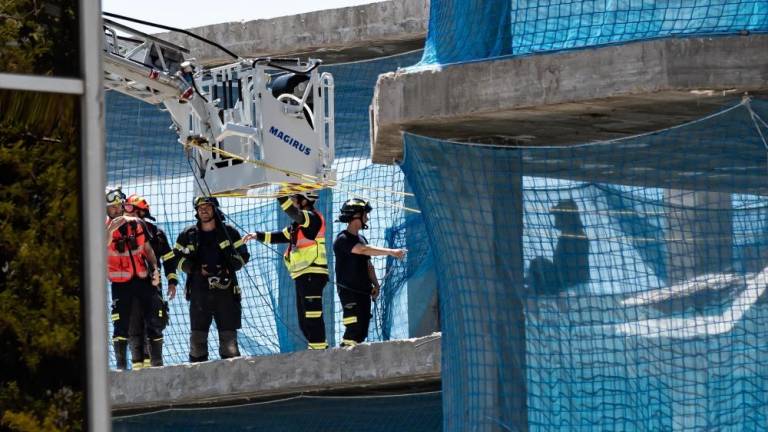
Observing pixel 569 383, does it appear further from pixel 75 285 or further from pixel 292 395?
pixel 292 395

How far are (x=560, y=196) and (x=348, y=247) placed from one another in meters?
5.74

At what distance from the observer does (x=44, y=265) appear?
4480mm

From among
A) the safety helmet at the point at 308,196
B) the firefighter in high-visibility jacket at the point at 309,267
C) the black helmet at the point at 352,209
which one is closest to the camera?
the black helmet at the point at 352,209

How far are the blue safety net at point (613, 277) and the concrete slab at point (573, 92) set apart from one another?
0.18 metres

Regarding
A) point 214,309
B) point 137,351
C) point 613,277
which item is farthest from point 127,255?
point 613,277

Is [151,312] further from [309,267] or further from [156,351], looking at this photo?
[309,267]

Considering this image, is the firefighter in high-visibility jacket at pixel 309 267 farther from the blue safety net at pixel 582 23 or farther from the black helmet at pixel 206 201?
the blue safety net at pixel 582 23

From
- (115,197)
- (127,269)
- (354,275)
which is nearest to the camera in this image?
(354,275)

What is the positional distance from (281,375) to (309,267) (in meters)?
0.88

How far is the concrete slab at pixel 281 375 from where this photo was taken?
1321 centimetres

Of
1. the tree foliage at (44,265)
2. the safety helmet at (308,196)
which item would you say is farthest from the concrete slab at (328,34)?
the tree foliage at (44,265)

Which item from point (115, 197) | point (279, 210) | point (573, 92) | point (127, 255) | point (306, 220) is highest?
point (573, 92)

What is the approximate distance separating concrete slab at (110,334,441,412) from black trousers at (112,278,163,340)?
1.41 feet

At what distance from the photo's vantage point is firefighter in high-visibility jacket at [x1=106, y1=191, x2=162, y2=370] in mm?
14500
